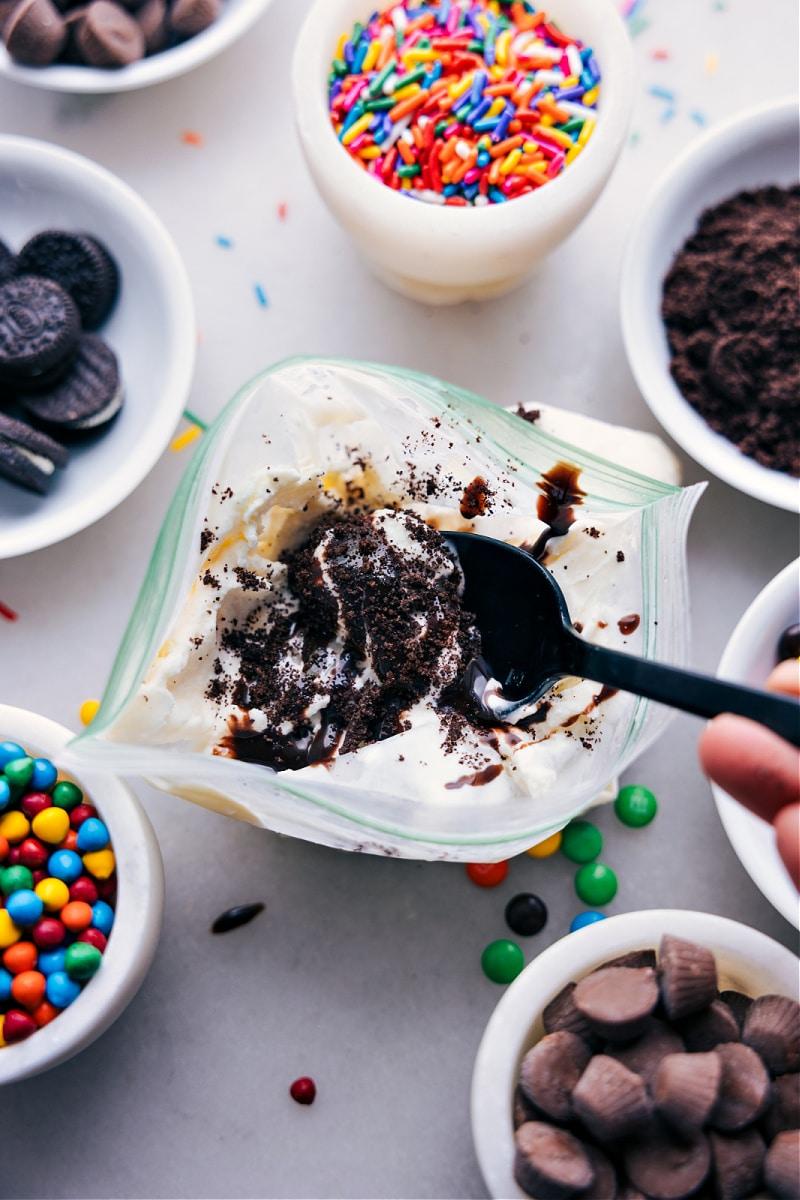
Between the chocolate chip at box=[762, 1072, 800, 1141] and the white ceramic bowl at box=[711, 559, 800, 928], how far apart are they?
6.0 inches

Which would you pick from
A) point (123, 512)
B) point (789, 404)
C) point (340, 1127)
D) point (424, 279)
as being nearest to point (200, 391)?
point (123, 512)

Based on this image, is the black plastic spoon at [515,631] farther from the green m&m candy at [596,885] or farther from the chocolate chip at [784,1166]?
the chocolate chip at [784,1166]

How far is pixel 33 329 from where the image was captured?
3.95ft

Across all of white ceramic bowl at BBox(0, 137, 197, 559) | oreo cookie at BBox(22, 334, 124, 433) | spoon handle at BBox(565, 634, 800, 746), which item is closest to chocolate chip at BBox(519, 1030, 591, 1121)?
spoon handle at BBox(565, 634, 800, 746)

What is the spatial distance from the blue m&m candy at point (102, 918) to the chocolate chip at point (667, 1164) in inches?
20.1

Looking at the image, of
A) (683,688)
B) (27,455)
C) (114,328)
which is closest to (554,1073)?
(683,688)

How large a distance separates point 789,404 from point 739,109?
1.37 feet

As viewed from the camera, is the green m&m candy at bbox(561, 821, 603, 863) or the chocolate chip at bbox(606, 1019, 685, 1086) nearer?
the chocolate chip at bbox(606, 1019, 685, 1086)

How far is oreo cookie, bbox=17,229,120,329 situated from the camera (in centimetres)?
126

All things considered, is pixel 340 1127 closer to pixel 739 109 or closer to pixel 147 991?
pixel 147 991

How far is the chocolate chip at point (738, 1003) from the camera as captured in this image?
1053 mm

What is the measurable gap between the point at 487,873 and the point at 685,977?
268 mm

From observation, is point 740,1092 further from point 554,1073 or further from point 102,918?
point 102,918

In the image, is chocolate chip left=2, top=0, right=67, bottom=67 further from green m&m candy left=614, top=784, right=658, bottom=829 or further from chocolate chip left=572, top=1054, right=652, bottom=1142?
chocolate chip left=572, top=1054, right=652, bottom=1142
